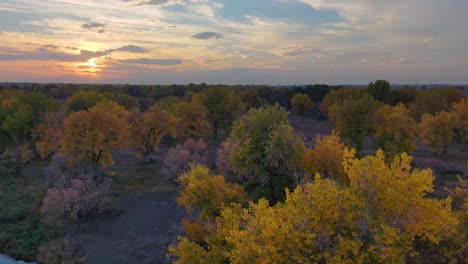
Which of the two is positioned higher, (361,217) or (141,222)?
(361,217)

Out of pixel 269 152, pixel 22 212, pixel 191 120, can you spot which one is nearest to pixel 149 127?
pixel 191 120

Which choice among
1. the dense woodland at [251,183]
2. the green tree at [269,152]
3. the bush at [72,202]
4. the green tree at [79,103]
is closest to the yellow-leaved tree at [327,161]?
the dense woodland at [251,183]

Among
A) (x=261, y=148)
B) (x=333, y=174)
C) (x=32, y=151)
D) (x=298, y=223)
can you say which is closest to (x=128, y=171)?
(x=32, y=151)

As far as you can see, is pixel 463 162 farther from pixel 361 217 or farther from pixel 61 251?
A: pixel 61 251

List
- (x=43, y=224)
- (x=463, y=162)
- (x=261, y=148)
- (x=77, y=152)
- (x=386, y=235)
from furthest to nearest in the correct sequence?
(x=463, y=162) < (x=77, y=152) < (x=43, y=224) < (x=261, y=148) < (x=386, y=235)

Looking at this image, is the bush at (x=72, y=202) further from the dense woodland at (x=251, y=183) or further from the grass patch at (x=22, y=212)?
the grass patch at (x=22, y=212)

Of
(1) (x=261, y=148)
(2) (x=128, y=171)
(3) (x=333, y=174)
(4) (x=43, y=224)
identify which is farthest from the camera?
(2) (x=128, y=171)
